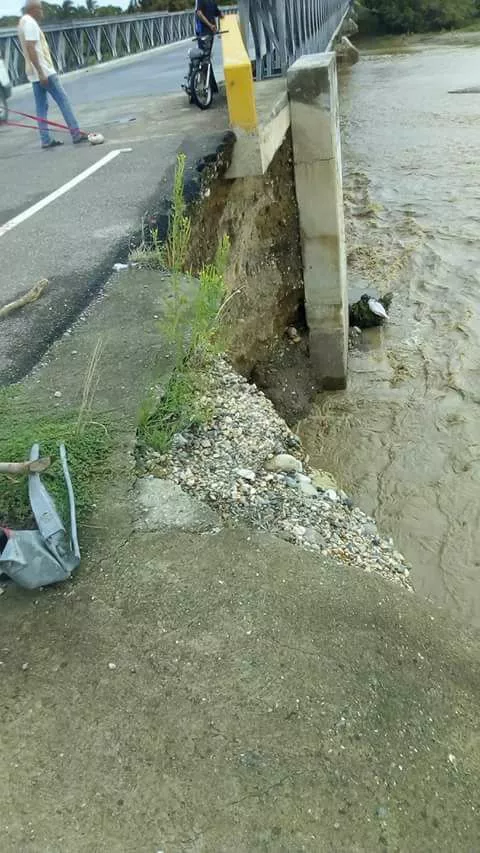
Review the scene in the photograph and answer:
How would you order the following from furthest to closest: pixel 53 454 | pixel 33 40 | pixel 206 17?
pixel 206 17 → pixel 33 40 → pixel 53 454

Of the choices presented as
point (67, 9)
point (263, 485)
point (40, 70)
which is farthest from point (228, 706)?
point (67, 9)

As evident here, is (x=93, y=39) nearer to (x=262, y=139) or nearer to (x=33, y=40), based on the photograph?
(x=33, y=40)

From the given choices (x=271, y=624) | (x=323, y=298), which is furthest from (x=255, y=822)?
(x=323, y=298)

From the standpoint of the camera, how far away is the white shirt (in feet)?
28.8

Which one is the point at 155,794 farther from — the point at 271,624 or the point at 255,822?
the point at 271,624

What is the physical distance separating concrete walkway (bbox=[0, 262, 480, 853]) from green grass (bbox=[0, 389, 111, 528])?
13 centimetres

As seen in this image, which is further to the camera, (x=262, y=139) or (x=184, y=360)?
(x=262, y=139)

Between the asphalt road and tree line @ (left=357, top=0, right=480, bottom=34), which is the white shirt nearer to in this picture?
the asphalt road

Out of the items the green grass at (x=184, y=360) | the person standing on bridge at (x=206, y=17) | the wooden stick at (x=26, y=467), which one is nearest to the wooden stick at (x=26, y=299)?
the green grass at (x=184, y=360)

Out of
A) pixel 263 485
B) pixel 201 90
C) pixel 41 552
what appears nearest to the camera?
pixel 41 552

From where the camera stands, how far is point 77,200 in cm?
686

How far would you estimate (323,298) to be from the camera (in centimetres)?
773

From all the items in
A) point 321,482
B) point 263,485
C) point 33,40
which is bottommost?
point 321,482

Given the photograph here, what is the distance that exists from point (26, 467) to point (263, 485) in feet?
4.27
